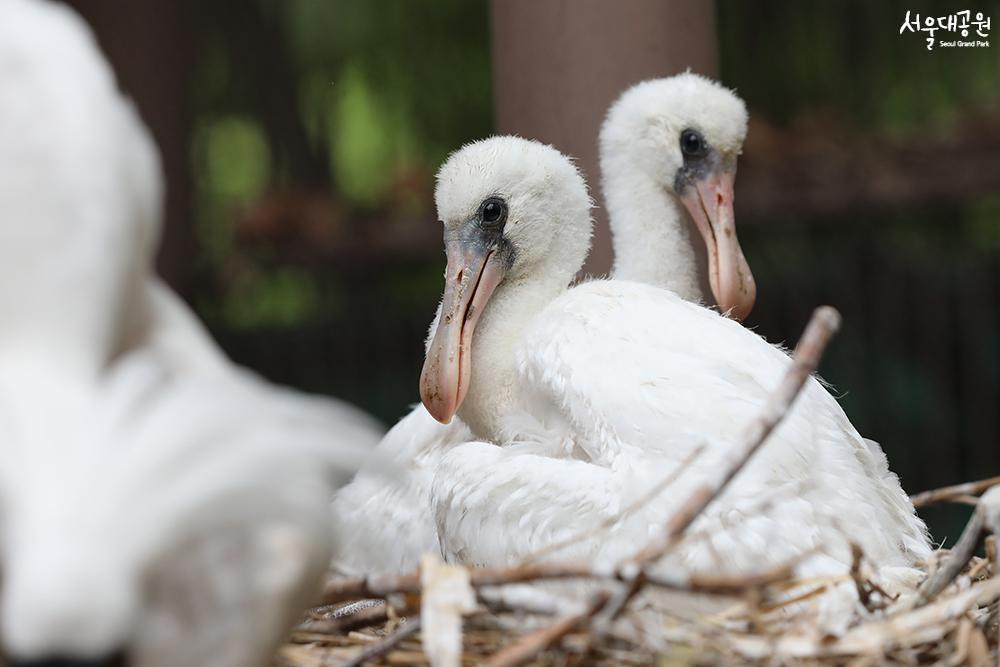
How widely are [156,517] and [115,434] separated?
13 cm

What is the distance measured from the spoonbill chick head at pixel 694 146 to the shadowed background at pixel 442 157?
0.45 m

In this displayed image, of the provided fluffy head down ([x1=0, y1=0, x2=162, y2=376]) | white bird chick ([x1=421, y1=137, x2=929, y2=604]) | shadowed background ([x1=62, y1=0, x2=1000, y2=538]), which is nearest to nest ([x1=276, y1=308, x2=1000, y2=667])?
white bird chick ([x1=421, y1=137, x2=929, y2=604])

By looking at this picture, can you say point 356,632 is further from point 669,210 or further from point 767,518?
point 669,210

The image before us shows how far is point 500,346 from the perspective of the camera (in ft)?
11.8

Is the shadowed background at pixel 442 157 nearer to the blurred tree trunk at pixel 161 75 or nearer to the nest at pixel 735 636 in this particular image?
the blurred tree trunk at pixel 161 75

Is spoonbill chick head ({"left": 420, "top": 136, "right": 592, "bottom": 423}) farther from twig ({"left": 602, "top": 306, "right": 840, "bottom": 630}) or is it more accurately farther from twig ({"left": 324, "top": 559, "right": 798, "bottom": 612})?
twig ({"left": 602, "top": 306, "right": 840, "bottom": 630})

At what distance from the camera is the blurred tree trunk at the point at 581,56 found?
14.1ft

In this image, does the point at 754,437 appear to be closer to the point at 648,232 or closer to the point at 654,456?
the point at 654,456

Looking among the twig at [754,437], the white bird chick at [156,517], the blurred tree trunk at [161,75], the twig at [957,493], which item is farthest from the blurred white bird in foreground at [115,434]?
the blurred tree trunk at [161,75]

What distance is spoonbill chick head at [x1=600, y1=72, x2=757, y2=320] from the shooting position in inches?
166

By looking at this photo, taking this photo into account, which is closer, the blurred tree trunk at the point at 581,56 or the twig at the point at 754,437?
the twig at the point at 754,437

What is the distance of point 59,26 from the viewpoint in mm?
2432

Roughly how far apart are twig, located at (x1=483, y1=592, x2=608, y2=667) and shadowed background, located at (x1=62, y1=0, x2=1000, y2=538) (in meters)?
2.54

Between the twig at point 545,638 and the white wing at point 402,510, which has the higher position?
the twig at point 545,638
